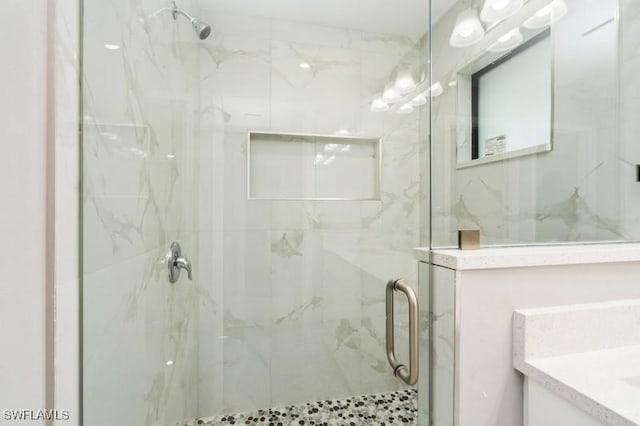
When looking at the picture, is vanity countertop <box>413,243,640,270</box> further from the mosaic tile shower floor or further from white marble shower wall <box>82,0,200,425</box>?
the mosaic tile shower floor

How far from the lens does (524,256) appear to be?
2.52 feet

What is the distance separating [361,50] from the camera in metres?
1.76

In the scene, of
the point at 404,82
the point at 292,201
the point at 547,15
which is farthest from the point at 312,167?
the point at 547,15

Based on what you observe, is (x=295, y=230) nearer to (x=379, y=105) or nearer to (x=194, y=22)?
(x=379, y=105)

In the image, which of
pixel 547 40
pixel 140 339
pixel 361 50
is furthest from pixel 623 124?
pixel 140 339

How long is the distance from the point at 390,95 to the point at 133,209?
1.52 meters

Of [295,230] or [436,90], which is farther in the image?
[295,230]

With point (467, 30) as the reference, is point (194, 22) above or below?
above

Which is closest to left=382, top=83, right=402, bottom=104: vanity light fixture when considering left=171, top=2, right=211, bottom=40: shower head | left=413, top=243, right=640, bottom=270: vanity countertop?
left=171, top=2, right=211, bottom=40: shower head

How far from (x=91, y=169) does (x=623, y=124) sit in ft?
5.14

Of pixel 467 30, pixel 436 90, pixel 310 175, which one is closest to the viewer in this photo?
pixel 436 90

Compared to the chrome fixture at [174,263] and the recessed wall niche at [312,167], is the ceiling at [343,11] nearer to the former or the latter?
the recessed wall niche at [312,167]

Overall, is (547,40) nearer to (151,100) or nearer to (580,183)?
(580,183)
